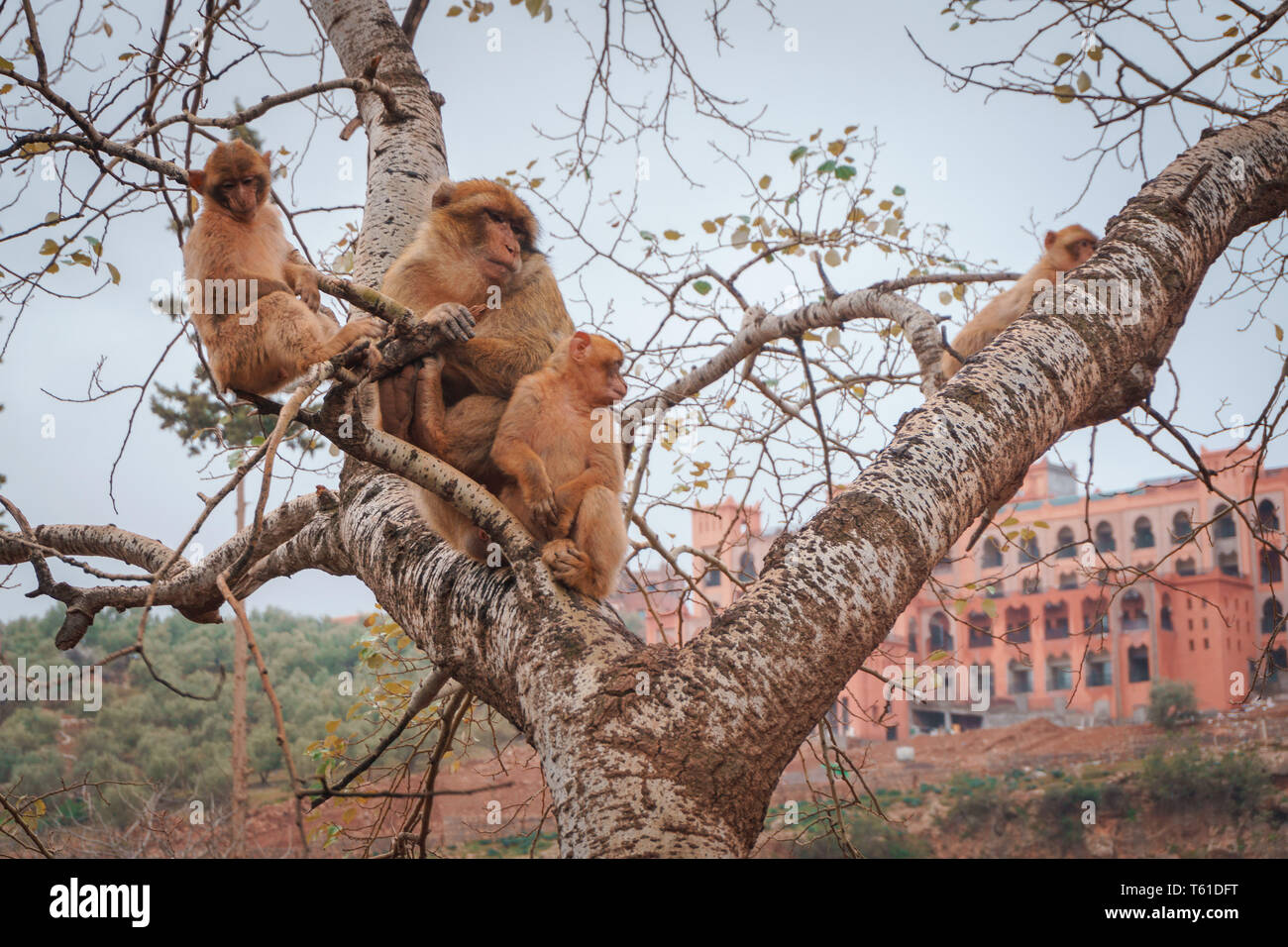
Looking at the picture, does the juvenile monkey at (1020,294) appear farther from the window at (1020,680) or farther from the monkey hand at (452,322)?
the window at (1020,680)

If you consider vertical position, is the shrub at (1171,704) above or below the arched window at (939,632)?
below

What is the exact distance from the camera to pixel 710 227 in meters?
5.83

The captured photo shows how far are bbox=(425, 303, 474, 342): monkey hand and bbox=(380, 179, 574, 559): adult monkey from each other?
0.12 m

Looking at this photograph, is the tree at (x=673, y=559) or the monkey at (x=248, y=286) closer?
the tree at (x=673, y=559)

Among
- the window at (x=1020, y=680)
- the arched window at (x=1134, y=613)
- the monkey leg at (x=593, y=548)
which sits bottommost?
the window at (x=1020, y=680)

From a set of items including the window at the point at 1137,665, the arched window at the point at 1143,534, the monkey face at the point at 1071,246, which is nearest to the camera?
the monkey face at the point at 1071,246

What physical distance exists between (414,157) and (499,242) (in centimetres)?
89

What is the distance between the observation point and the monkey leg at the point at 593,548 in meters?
2.37

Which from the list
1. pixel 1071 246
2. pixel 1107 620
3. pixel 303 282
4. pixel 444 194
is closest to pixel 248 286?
pixel 303 282

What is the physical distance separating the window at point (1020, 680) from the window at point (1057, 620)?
124cm

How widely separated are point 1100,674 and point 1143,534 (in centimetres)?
520

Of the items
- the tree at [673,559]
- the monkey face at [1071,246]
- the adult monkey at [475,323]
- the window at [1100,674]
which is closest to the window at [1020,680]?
the window at [1100,674]
